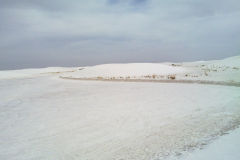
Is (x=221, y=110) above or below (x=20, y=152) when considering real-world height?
above

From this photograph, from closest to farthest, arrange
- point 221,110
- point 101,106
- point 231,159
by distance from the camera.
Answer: point 231,159 < point 221,110 < point 101,106

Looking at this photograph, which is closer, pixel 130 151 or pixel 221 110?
pixel 130 151

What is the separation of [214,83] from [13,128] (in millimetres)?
12457

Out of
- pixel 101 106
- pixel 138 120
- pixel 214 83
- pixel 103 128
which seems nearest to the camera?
pixel 103 128

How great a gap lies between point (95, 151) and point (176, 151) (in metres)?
1.58

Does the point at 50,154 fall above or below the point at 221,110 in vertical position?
below

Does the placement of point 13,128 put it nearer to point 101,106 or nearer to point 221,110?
point 101,106

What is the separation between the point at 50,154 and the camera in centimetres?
420

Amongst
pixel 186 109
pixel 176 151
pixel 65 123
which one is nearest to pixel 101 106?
pixel 65 123

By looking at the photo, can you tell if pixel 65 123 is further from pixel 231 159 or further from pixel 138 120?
pixel 231 159

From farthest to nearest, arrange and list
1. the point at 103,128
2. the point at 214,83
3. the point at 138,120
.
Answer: the point at 214,83
the point at 138,120
the point at 103,128

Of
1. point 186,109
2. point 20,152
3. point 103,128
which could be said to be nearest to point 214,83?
point 186,109

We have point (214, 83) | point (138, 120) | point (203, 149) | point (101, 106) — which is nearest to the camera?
point (203, 149)

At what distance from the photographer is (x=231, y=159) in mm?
3467
